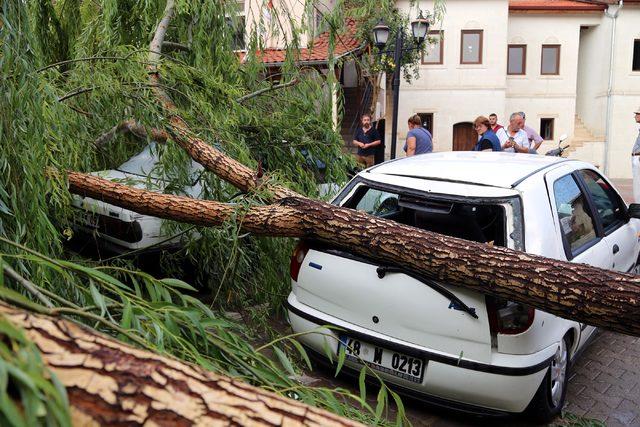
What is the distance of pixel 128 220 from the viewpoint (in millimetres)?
5254

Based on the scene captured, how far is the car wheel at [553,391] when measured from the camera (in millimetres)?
3322

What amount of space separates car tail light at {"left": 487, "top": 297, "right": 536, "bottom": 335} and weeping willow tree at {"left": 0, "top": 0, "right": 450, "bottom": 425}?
0.96m

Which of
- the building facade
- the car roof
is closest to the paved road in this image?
the car roof

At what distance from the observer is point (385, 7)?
5629 mm

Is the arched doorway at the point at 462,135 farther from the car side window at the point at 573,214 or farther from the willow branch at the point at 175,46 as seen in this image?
the car side window at the point at 573,214

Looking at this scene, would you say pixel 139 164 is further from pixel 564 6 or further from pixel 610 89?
pixel 610 89

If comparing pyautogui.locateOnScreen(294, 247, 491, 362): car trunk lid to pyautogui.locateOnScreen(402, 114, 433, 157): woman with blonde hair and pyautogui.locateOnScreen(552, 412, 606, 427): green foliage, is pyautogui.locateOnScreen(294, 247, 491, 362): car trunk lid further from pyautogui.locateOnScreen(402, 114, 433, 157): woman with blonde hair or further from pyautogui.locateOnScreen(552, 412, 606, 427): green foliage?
pyautogui.locateOnScreen(402, 114, 433, 157): woman with blonde hair

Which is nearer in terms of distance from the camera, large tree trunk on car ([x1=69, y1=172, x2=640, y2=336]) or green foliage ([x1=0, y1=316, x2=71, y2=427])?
green foliage ([x1=0, y1=316, x2=71, y2=427])

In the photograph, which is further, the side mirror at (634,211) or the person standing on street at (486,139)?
the person standing on street at (486,139)

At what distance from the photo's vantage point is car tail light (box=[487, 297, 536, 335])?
10.0 ft

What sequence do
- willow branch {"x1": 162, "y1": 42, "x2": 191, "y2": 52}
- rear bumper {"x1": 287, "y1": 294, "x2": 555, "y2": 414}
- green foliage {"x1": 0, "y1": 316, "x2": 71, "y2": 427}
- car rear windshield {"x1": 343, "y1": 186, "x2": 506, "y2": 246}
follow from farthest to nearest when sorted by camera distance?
willow branch {"x1": 162, "y1": 42, "x2": 191, "y2": 52} < car rear windshield {"x1": 343, "y1": 186, "x2": 506, "y2": 246} < rear bumper {"x1": 287, "y1": 294, "x2": 555, "y2": 414} < green foliage {"x1": 0, "y1": 316, "x2": 71, "y2": 427}

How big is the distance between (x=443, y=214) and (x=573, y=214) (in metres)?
0.93

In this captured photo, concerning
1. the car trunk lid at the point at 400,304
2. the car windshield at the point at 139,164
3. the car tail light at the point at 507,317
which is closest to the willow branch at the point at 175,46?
the car windshield at the point at 139,164

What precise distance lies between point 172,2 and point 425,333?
4.49m
